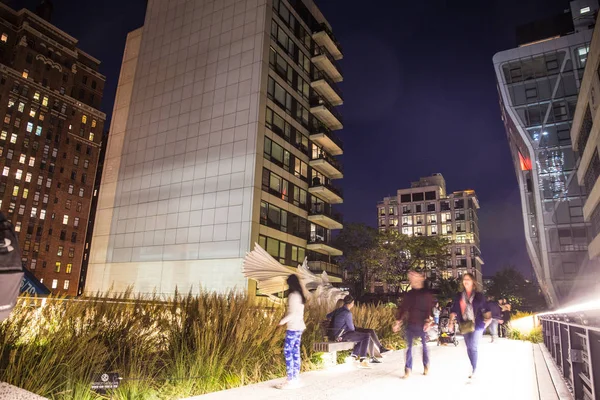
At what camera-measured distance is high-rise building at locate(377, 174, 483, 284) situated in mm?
106812

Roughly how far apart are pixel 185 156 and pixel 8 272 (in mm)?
32603

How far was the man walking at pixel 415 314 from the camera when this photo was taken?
294 inches

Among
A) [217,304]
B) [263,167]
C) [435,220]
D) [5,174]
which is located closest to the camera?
[217,304]

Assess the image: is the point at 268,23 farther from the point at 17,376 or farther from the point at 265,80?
the point at 17,376

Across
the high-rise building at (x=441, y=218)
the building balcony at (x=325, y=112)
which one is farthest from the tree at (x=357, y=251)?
the high-rise building at (x=441, y=218)

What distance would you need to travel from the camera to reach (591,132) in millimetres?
30516

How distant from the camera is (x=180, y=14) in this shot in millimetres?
38625

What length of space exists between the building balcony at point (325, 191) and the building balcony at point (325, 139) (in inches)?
147

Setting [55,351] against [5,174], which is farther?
[5,174]

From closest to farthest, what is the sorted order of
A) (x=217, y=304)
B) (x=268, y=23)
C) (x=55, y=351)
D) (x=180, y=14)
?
1. (x=55, y=351)
2. (x=217, y=304)
3. (x=268, y=23)
4. (x=180, y=14)

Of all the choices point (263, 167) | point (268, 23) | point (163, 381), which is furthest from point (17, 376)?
point (268, 23)

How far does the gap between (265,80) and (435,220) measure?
303 feet

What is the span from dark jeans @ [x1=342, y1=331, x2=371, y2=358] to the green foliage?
1.00 metres

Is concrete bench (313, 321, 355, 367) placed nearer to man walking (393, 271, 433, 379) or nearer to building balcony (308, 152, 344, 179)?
man walking (393, 271, 433, 379)
